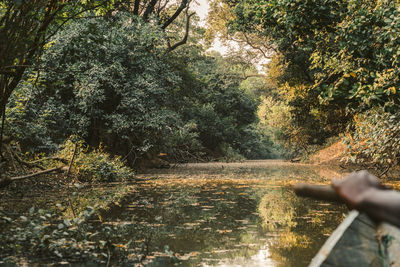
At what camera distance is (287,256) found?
3.89 m

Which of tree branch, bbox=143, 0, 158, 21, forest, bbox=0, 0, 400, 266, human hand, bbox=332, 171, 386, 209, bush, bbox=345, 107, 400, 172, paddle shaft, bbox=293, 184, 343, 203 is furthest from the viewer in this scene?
tree branch, bbox=143, 0, 158, 21

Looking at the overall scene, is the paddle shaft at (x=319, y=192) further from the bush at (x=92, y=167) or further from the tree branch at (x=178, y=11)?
the tree branch at (x=178, y=11)

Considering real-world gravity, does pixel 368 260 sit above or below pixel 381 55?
below

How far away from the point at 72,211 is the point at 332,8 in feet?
25.0

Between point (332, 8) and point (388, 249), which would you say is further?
point (332, 8)

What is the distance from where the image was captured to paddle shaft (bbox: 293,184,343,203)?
1216 mm

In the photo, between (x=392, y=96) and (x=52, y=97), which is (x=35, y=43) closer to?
(x=392, y=96)

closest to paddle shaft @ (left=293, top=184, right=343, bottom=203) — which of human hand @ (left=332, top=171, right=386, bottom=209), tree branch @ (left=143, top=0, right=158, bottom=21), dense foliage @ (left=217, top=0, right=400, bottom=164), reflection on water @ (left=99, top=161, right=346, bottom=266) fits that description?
human hand @ (left=332, top=171, right=386, bottom=209)

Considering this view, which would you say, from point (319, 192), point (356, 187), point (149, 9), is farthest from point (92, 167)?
point (149, 9)

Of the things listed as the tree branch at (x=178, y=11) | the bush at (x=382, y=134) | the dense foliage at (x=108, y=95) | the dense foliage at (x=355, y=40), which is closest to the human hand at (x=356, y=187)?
the dense foliage at (x=355, y=40)

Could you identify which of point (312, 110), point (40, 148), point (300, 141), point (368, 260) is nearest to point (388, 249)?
point (368, 260)

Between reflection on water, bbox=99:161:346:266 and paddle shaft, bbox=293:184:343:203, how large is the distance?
2.52 metres

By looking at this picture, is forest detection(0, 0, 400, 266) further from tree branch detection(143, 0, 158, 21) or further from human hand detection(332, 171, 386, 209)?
human hand detection(332, 171, 386, 209)

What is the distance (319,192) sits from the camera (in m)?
1.27
